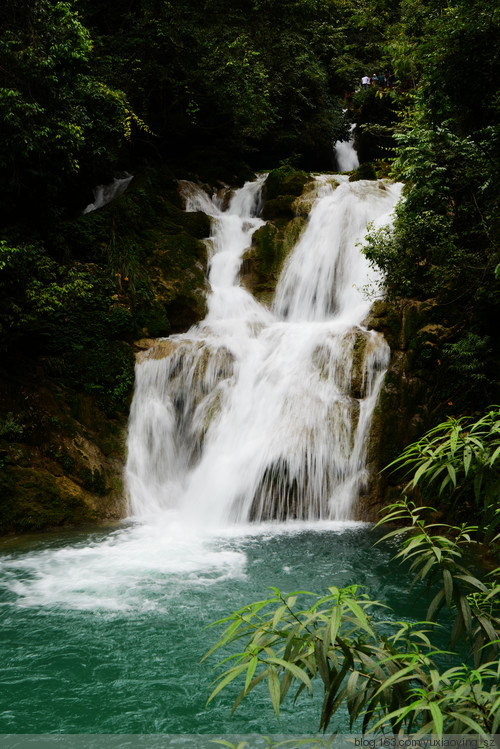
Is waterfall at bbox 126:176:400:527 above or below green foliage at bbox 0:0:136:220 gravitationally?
below

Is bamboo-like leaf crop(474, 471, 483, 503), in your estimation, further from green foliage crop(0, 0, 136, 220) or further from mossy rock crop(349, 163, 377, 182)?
mossy rock crop(349, 163, 377, 182)

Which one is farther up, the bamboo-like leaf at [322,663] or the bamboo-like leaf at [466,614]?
the bamboo-like leaf at [466,614]

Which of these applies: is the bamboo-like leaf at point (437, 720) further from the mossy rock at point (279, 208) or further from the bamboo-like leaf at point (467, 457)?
the mossy rock at point (279, 208)

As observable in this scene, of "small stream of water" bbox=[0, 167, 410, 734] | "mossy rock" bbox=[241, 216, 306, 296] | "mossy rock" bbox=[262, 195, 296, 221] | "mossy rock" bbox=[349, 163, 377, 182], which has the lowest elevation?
"small stream of water" bbox=[0, 167, 410, 734]

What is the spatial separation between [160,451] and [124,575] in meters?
3.70

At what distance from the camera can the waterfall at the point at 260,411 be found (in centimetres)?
862

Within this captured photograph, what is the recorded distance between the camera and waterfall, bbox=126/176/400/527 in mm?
8617

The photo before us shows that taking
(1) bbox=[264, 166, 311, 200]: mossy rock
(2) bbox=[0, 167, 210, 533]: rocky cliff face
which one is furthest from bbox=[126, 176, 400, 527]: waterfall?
(1) bbox=[264, 166, 311, 200]: mossy rock

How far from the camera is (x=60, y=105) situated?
1048 centimetres

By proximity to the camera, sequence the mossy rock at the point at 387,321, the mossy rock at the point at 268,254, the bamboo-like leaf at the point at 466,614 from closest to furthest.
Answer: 1. the bamboo-like leaf at the point at 466,614
2. the mossy rock at the point at 387,321
3. the mossy rock at the point at 268,254

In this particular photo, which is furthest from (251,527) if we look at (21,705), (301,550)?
(21,705)

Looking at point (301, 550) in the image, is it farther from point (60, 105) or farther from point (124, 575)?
point (60, 105)

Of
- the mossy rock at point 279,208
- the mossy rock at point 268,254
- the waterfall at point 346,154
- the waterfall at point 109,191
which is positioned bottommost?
the mossy rock at point 268,254

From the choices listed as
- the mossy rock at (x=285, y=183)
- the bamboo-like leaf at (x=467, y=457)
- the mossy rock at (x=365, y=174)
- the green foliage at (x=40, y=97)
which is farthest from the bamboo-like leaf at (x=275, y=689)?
the mossy rock at (x=365, y=174)
